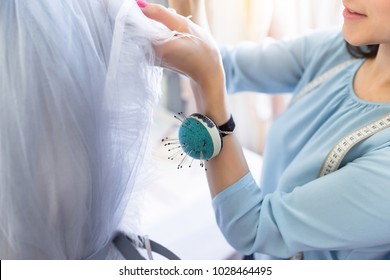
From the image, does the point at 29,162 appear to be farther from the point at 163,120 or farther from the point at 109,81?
the point at 163,120

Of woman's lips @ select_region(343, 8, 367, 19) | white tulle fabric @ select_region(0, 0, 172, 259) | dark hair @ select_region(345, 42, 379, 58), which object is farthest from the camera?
dark hair @ select_region(345, 42, 379, 58)

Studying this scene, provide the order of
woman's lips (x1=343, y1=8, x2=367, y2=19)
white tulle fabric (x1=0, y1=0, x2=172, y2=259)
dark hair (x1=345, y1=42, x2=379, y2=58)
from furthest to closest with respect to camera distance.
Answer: dark hair (x1=345, y1=42, x2=379, y2=58) < woman's lips (x1=343, y1=8, x2=367, y2=19) < white tulle fabric (x1=0, y1=0, x2=172, y2=259)

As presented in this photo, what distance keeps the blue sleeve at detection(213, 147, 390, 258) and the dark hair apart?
239 mm

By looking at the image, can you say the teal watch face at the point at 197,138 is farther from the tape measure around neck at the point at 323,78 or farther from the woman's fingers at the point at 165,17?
the tape measure around neck at the point at 323,78

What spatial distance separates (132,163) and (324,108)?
0.34 m

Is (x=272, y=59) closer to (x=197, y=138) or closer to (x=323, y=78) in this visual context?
(x=323, y=78)

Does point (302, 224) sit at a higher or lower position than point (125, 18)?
lower

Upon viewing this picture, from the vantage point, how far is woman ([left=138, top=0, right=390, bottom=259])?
48 centimetres

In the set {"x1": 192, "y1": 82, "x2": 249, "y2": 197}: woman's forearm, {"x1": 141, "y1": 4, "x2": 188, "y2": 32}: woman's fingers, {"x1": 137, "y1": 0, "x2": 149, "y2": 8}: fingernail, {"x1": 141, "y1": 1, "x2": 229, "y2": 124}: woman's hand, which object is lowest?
{"x1": 192, "y1": 82, "x2": 249, "y2": 197}: woman's forearm

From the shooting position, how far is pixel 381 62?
610 millimetres

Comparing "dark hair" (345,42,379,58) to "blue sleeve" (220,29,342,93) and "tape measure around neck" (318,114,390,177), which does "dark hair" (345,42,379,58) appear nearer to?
"blue sleeve" (220,29,342,93)

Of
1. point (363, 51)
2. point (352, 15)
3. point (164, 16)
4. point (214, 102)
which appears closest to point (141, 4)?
point (164, 16)

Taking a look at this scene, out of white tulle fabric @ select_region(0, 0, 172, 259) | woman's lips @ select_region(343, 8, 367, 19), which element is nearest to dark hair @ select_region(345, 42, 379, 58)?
woman's lips @ select_region(343, 8, 367, 19)

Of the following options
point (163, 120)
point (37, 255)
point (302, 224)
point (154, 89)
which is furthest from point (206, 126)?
point (163, 120)
